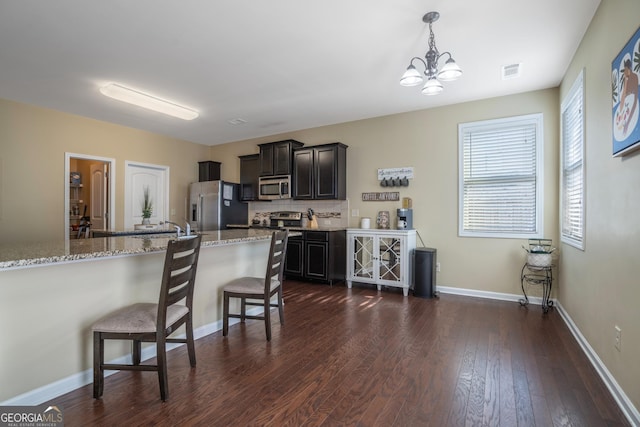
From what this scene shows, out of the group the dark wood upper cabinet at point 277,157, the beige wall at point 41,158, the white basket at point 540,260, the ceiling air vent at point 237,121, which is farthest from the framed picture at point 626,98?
the beige wall at point 41,158

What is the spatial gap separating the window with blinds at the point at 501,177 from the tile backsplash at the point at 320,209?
6.05 ft

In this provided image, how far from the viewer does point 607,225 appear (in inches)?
82.5

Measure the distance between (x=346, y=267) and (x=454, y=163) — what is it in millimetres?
2215

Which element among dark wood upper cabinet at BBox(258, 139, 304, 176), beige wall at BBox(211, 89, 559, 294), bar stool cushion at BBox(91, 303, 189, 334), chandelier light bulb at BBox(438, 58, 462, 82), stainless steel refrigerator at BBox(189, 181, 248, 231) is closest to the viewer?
bar stool cushion at BBox(91, 303, 189, 334)

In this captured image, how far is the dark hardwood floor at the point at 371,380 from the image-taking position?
171 cm

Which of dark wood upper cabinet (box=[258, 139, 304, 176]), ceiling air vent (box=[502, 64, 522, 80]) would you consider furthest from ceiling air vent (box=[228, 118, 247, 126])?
ceiling air vent (box=[502, 64, 522, 80])

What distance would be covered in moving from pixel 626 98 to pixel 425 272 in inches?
109

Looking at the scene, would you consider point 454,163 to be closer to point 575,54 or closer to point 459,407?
point 575,54

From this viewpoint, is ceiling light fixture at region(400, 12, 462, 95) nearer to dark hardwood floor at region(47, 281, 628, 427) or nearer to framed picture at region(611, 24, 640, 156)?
framed picture at region(611, 24, 640, 156)

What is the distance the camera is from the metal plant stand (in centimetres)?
365

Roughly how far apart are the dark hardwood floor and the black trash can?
89cm

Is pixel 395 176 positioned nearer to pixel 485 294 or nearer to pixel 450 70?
pixel 485 294

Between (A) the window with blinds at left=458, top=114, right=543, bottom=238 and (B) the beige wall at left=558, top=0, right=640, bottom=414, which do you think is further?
(A) the window with blinds at left=458, top=114, right=543, bottom=238

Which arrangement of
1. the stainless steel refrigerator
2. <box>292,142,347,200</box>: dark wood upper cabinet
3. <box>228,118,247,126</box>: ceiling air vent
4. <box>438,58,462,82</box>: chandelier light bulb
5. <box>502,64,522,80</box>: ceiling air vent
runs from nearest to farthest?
<box>438,58,462,82</box>: chandelier light bulb < <box>502,64,522,80</box>: ceiling air vent < <box>292,142,347,200</box>: dark wood upper cabinet < <box>228,118,247,126</box>: ceiling air vent < the stainless steel refrigerator
